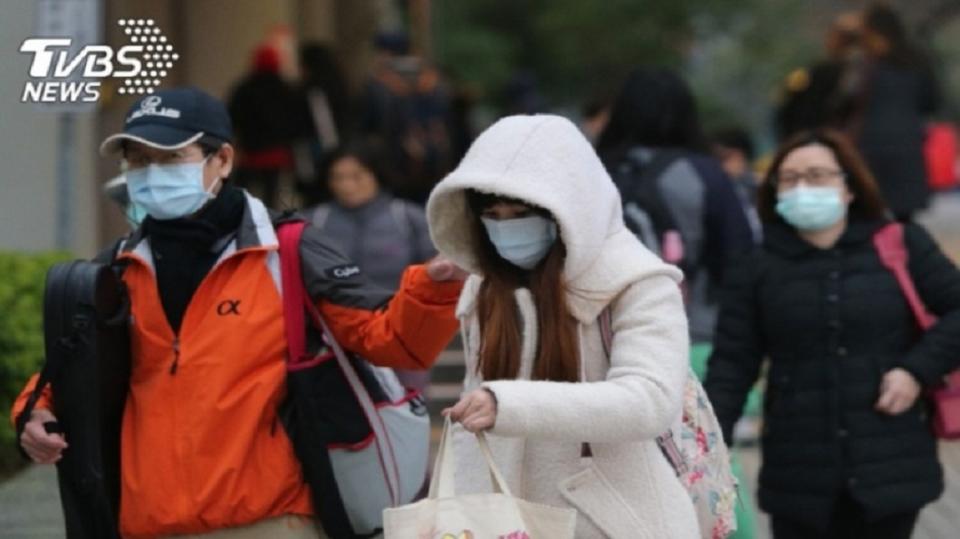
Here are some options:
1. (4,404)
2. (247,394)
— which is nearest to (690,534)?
(247,394)

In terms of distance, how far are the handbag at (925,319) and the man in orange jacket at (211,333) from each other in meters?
1.96

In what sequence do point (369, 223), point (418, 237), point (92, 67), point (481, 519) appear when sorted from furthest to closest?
point (418, 237) < point (369, 223) < point (92, 67) < point (481, 519)

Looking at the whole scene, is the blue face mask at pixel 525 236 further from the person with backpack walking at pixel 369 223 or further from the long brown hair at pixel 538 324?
the person with backpack walking at pixel 369 223

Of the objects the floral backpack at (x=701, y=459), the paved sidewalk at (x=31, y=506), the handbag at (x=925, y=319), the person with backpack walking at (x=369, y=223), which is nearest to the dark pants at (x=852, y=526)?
the handbag at (x=925, y=319)

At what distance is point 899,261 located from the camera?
20.9ft

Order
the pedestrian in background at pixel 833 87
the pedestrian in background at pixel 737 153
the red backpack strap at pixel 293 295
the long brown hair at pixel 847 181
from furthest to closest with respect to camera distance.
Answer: the pedestrian in background at pixel 737 153
the pedestrian in background at pixel 833 87
the long brown hair at pixel 847 181
the red backpack strap at pixel 293 295

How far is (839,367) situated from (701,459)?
185cm

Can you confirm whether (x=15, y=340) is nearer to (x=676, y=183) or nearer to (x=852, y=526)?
(x=676, y=183)

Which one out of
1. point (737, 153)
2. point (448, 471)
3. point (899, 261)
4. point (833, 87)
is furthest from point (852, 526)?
point (737, 153)

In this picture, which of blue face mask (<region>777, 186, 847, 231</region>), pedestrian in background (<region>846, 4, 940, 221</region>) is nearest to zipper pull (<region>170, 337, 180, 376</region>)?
blue face mask (<region>777, 186, 847, 231</region>)

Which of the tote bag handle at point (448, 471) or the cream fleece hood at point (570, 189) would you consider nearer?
the tote bag handle at point (448, 471)

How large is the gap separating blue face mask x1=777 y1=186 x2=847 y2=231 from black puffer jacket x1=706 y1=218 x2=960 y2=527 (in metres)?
0.07

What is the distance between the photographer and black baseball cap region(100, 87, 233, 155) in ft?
16.1

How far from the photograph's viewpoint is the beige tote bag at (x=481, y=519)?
13.4 feet
